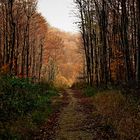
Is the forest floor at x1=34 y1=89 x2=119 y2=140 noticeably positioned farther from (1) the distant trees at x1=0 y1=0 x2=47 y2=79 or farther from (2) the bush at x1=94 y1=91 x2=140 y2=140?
(1) the distant trees at x1=0 y1=0 x2=47 y2=79

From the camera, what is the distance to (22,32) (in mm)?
48562

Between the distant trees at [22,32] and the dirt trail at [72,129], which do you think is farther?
the distant trees at [22,32]

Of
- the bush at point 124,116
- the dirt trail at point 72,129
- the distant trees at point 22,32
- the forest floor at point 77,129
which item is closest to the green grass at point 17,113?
the forest floor at point 77,129

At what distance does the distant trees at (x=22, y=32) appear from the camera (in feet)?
118

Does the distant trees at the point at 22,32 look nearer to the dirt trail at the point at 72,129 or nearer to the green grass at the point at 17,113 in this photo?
the green grass at the point at 17,113

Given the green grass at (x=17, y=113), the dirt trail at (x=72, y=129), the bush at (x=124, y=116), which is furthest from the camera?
the dirt trail at (x=72, y=129)

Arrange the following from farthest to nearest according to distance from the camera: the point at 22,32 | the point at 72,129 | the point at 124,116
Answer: the point at 22,32 < the point at 72,129 < the point at 124,116

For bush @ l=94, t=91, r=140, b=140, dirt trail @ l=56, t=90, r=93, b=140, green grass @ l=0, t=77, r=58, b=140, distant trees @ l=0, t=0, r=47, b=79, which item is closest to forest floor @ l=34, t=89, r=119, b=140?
dirt trail @ l=56, t=90, r=93, b=140

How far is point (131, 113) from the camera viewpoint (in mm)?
12453

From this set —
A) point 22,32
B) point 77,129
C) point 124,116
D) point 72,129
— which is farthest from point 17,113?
point 22,32

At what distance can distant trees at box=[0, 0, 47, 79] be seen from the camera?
36031 mm

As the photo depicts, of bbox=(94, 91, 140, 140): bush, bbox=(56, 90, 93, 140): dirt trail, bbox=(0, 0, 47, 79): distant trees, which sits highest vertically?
bbox=(0, 0, 47, 79): distant trees

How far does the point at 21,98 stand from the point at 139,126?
7.15 metres

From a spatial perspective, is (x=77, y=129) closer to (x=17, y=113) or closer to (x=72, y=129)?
(x=72, y=129)
